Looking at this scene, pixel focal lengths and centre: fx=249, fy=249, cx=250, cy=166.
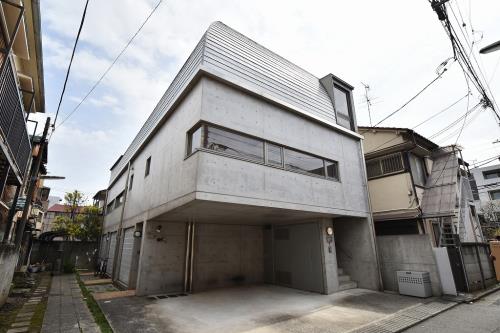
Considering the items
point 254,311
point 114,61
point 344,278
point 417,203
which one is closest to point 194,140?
point 114,61

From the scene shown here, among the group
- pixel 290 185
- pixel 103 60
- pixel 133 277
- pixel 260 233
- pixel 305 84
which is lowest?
pixel 133 277

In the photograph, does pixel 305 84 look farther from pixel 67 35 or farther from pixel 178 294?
pixel 178 294

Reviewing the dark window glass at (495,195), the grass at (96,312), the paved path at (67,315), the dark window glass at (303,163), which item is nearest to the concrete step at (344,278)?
the dark window glass at (303,163)

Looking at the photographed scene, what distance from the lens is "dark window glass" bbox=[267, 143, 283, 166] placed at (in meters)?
8.09

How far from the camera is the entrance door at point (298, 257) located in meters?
9.59

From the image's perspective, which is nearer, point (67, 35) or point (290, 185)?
point (67, 35)

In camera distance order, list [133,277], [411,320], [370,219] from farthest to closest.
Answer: [370,219], [133,277], [411,320]

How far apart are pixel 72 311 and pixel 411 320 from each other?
29.2 feet

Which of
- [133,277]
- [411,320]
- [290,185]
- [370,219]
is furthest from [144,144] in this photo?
[411,320]

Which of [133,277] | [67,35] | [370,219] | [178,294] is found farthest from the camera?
[370,219]

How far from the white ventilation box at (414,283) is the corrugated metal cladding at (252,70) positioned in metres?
6.48

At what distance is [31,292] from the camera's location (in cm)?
958

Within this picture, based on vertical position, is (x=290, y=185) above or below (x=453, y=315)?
above

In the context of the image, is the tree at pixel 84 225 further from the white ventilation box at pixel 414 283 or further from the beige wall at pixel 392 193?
the white ventilation box at pixel 414 283
